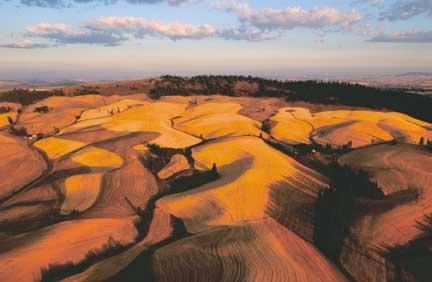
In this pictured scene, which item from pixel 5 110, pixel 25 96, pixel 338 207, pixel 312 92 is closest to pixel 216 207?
pixel 338 207

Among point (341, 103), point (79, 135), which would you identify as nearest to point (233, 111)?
point (341, 103)

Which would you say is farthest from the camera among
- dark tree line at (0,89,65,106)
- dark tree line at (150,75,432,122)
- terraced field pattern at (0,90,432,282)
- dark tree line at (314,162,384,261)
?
dark tree line at (0,89,65,106)

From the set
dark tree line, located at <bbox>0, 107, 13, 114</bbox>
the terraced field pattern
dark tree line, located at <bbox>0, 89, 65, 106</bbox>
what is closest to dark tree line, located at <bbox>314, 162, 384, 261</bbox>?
the terraced field pattern

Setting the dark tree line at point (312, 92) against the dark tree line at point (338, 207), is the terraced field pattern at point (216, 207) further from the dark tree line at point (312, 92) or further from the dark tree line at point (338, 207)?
the dark tree line at point (312, 92)

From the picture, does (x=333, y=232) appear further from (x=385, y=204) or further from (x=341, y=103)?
(x=341, y=103)

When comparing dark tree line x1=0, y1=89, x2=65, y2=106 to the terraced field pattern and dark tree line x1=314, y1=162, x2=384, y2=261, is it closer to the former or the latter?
the terraced field pattern

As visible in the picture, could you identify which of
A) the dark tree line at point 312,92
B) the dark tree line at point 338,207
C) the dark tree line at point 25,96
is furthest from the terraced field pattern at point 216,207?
the dark tree line at point 25,96
